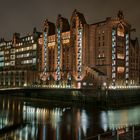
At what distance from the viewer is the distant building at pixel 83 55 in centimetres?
12525

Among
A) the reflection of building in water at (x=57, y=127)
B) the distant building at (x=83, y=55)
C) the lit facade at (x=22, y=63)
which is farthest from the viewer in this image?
the lit facade at (x=22, y=63)

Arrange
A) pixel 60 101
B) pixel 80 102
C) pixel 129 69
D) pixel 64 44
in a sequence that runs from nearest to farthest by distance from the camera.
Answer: pixel 80 102 → pixel 60 101 → pixel 129 69 → pixel 64 44

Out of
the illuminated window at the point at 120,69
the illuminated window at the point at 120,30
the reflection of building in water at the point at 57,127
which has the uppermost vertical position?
the illuminated window at the point at 120,30

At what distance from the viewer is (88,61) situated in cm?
13425

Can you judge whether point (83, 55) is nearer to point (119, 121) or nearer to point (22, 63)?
point (22, 63)

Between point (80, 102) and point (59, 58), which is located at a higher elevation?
point (59, 58)

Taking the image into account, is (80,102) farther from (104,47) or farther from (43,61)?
(43,61)

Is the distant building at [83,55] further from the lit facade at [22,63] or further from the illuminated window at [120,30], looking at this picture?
the lit facade at [22,63]

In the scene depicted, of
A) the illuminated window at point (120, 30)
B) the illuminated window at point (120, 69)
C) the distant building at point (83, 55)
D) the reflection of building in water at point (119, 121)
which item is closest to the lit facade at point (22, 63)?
the distant building at point (83, 55)

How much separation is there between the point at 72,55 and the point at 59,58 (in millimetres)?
11224

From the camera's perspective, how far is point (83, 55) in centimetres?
13375

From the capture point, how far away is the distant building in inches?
4931

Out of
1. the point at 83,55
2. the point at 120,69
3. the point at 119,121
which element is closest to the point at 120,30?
the point at 120,69

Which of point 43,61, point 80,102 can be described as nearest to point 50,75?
point 43,61
